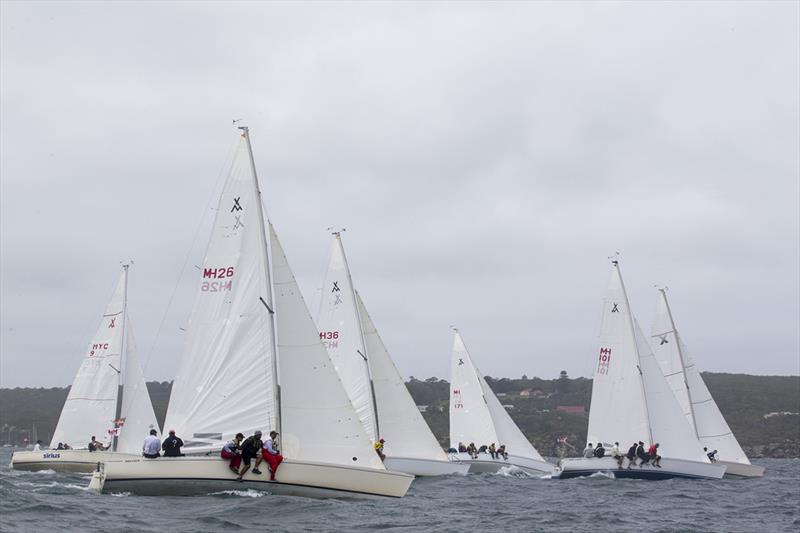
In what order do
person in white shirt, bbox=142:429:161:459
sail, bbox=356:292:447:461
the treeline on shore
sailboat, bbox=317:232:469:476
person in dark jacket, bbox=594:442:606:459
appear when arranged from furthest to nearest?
the treeline on shore
person in dark jacket, bbox=594:442:606:459
sail, bbox=356:292:447:461
sailboat, bbox=317:232:469:476
person in white shirt, bbox=142:429:161:459

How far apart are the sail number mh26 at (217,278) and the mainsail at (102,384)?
17943 millimetres

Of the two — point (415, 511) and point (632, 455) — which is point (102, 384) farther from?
point (415, 511)

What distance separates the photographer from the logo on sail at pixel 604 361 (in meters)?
41.4

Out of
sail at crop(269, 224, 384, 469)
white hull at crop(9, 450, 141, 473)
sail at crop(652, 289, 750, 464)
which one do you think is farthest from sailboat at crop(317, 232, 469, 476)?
sail at crop(269, 224, 384, 469)

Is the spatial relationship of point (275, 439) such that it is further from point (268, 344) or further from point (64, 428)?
point (64, 428)

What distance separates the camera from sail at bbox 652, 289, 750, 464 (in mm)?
45688

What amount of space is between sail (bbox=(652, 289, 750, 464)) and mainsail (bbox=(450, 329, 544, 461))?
24.9 feet

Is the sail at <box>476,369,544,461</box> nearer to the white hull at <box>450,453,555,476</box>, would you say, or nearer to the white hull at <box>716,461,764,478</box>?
the white hull at <box>450,453,555,476</box>

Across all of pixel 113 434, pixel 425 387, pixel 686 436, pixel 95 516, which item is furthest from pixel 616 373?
pixel 425 387

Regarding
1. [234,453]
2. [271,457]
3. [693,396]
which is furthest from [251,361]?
[693,396]

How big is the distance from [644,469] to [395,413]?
9267mm

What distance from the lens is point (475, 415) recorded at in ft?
165

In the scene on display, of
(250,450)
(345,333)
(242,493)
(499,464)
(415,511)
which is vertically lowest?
(415,511)

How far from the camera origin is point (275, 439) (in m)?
22.7
